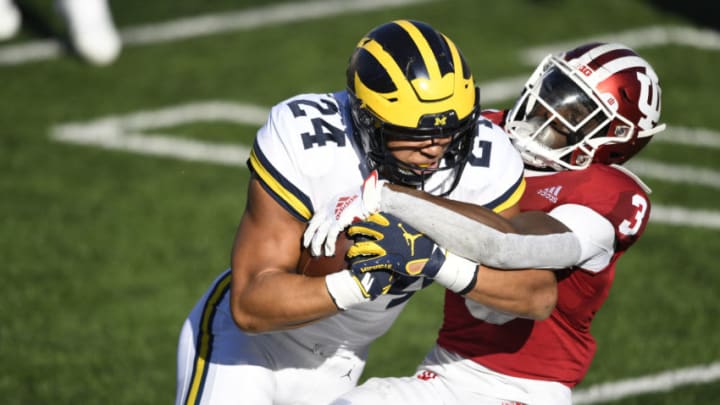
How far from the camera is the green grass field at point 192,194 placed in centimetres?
558

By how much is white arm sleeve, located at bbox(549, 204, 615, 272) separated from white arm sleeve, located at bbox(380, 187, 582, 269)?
19cm

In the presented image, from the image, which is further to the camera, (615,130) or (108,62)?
(108,62)

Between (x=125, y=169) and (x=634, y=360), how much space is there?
3893 millimetres

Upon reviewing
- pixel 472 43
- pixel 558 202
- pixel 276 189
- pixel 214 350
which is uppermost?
pixel 276 189

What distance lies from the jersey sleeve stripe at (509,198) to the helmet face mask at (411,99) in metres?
0.16

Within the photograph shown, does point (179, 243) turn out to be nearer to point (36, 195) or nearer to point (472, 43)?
point (36, 195)

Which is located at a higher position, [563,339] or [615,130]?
[615,130]

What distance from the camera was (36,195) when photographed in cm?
699

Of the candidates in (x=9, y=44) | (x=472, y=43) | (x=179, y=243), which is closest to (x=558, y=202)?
(x=179, y=243)

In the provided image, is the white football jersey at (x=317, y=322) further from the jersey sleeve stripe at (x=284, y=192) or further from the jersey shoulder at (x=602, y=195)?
the jersey shoulder at (x=602, y=195)

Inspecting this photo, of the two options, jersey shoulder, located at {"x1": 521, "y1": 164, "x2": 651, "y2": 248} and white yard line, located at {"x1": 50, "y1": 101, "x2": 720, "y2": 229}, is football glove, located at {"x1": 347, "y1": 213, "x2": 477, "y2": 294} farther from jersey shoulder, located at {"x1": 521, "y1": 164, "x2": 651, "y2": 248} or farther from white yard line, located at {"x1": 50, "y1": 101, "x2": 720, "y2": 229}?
white yard line, located at {"x1": 50, "y1": 101, "x2": 720, "y2": 229}

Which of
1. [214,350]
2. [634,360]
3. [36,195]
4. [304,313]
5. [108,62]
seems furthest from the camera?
[108,62]

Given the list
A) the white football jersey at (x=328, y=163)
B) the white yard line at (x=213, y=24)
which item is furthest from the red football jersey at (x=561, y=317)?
→ the white yard line at (x=213, y=24)

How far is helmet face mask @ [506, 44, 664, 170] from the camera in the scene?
150 inches
